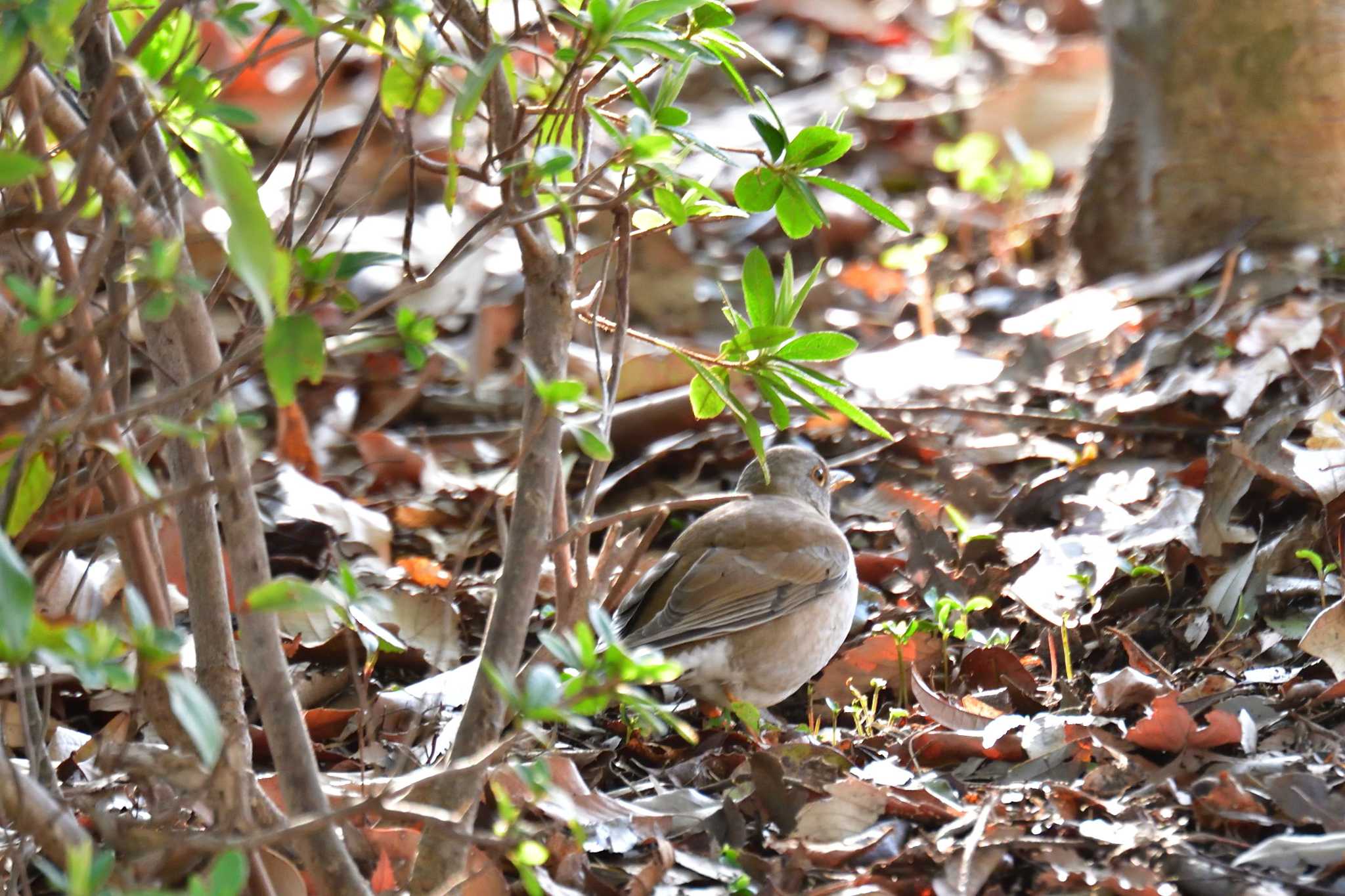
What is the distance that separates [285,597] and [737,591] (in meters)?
2.30

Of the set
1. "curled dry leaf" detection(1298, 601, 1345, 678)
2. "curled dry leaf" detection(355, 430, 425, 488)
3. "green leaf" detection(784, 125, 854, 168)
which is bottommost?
"curled dry leaf" detection(355, 430, 425, 488)

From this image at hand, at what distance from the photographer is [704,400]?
2.90 m

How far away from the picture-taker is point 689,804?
3182 mm

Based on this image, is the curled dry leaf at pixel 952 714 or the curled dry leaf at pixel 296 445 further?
the curled dry leaf at pixel 296 445

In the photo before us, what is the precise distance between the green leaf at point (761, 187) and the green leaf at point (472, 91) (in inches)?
25.1

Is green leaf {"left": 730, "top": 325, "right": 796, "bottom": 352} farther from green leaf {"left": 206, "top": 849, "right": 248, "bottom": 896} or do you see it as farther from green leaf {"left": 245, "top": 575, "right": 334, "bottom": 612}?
green leaf {"left": 206, "top": 849, "right": 248, "bottom": 896}

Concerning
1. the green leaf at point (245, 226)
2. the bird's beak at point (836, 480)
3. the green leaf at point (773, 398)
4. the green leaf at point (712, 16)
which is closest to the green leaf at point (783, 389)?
the green leaf at point (773, 398)

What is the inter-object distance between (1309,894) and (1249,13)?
13.2 ft

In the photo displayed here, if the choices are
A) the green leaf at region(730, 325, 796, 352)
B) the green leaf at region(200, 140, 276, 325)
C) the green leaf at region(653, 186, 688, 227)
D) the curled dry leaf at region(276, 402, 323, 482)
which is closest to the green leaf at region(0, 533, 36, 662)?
the green leaf at region(200, 140, 276, 325)

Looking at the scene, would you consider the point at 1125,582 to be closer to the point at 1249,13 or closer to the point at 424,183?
the point at 1249,13

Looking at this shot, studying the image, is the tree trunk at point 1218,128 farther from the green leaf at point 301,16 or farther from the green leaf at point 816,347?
the green leaf at point 301,16

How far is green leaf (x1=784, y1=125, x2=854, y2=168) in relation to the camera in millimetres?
2572

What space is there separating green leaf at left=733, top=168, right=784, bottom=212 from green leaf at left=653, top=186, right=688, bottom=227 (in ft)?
0.47

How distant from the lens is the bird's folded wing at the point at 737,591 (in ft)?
12.9
